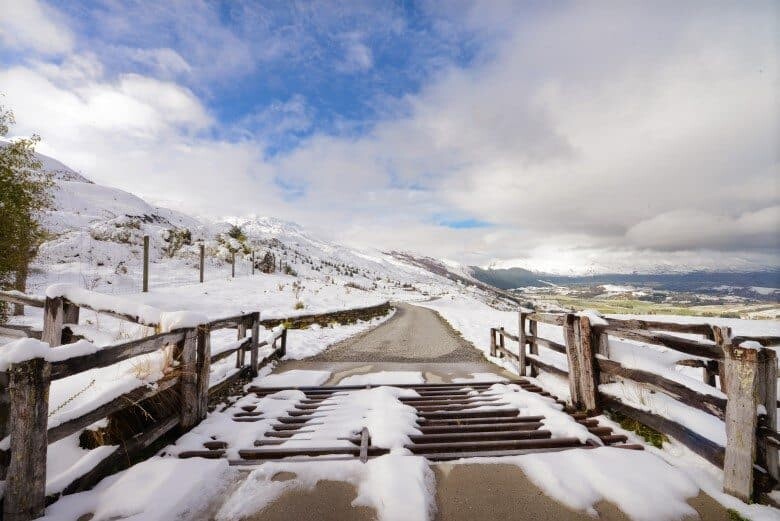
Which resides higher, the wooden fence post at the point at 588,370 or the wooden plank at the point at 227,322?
the wooden plank at the point at 227,322

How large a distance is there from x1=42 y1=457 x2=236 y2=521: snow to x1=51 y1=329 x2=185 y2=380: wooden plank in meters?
1.00

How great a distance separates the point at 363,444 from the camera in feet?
12.1

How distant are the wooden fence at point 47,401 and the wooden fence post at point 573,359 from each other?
5.12m

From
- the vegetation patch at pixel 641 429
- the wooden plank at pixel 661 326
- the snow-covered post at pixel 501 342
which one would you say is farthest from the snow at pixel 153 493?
the snow-covered post at pixel 501 342

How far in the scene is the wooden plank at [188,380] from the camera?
4145 mm

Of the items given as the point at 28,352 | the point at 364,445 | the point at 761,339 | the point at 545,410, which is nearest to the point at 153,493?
the point at 28,352

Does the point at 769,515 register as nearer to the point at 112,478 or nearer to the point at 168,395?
the point at 112,478

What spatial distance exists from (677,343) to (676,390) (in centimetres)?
47

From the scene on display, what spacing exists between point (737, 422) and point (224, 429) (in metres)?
5.25

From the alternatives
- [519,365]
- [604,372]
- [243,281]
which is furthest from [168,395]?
[243,281]

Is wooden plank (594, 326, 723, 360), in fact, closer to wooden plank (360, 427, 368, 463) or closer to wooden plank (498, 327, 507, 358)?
wooden plank (360, 427, 368, 463)

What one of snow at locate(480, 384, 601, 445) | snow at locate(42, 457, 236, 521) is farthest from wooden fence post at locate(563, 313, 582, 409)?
snow at locate(42, 457, 236, 521)

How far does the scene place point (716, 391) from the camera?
3.25 metres

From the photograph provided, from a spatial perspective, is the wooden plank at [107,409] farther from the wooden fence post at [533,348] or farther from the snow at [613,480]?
the wooden fence post at [533,348]
